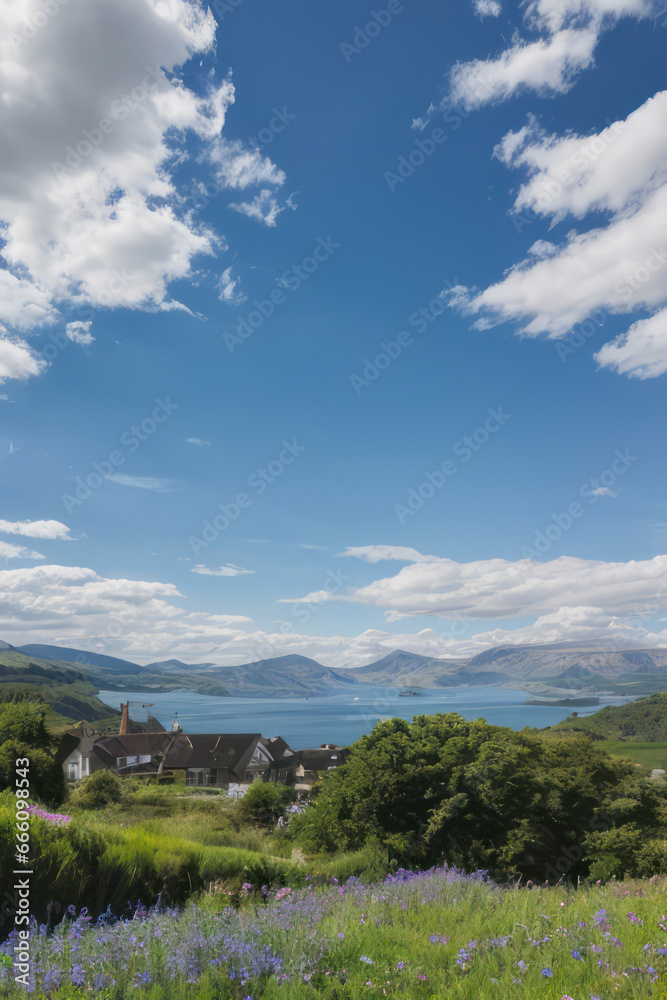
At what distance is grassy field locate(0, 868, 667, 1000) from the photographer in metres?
3.19

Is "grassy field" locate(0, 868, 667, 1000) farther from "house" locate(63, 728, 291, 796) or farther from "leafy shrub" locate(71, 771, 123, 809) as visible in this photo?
"house" locate(63, 728, 291, 796)

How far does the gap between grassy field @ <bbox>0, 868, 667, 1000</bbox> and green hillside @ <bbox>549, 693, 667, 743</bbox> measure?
288 ft

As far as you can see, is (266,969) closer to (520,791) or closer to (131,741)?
(520,791)

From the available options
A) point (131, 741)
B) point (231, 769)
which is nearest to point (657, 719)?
point (231, 769)

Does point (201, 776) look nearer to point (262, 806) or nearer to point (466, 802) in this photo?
point (262, 806)

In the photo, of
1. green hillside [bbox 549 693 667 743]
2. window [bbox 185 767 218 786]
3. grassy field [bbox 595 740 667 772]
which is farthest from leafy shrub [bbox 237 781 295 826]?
green hillside [bbox 549 693 667 743]

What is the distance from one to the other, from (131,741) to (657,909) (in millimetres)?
67269

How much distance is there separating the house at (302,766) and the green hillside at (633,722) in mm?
42251

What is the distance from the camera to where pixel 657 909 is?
463 centimetres

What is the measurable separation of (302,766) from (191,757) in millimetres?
12195

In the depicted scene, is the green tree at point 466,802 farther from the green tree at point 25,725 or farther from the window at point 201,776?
the window at point 201,776

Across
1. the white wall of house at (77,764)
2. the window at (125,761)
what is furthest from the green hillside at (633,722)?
the white wall of house at (77,764)

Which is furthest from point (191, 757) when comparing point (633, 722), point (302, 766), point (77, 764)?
point (633, 722)

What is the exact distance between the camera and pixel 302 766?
56375mm
